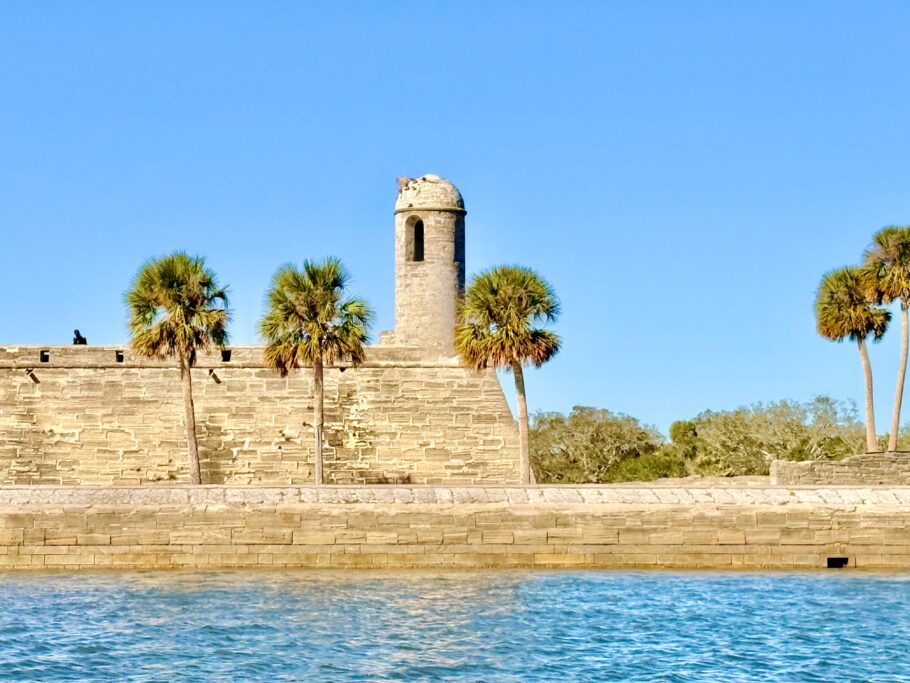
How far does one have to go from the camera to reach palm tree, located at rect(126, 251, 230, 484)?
29.2 metres

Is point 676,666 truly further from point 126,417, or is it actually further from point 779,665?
point 126,417

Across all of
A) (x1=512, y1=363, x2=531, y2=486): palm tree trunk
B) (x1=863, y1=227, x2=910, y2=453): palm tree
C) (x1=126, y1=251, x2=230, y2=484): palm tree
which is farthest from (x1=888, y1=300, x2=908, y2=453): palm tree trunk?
(x1=126, y1=251, x2=230, y2=484): palm tree

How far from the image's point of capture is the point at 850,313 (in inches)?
1262

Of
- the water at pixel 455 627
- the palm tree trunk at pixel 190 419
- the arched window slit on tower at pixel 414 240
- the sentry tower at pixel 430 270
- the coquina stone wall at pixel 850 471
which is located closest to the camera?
the water at pixel 455 627

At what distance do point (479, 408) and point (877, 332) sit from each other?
807 centimetres

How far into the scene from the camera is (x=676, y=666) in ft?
58.2

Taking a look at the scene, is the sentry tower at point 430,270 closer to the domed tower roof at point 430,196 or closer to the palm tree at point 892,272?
the domed tower roof at point 430,196

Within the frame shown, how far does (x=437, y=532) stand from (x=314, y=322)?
254 inches

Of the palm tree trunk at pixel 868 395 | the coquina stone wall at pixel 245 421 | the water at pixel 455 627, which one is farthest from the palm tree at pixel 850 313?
the water at pixel 455 627

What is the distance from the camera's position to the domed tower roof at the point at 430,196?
32.9 metres

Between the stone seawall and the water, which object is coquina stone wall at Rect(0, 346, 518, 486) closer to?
the stone seawall

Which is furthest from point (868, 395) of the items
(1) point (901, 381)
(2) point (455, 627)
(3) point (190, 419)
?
(2) point (455, 627)

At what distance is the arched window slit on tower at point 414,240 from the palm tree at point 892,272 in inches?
349

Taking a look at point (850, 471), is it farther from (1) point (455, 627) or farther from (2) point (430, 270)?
(1) point (455, 627)
